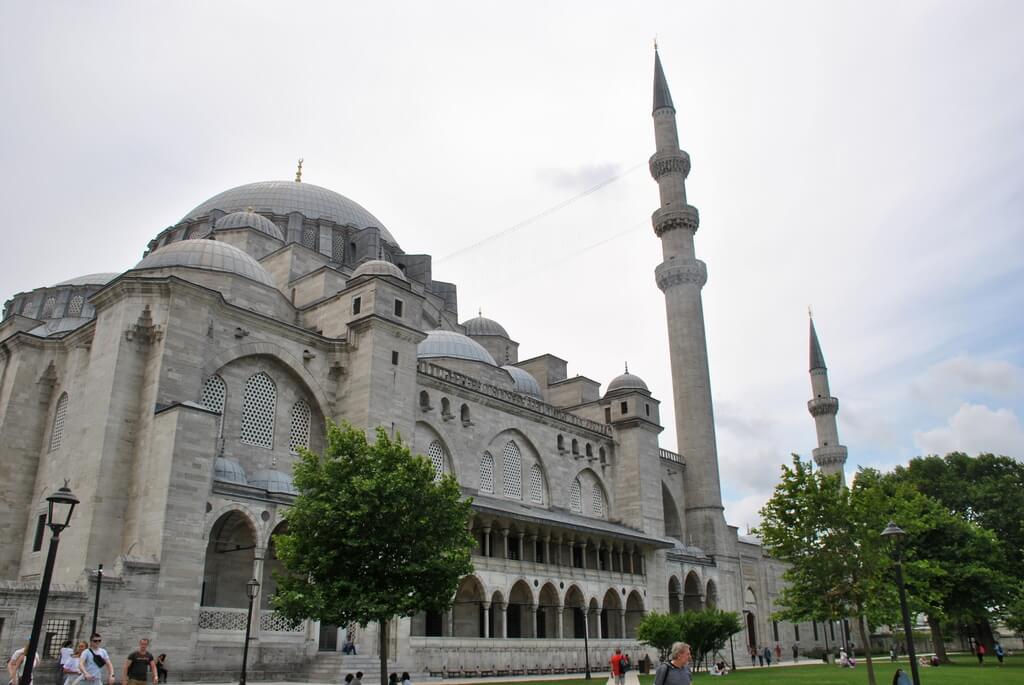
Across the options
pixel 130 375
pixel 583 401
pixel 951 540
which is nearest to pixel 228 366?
pixel 130 375

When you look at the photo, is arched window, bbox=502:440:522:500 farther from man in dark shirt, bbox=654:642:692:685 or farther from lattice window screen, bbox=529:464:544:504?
man in dark shirt, bbox=654:642:692:685

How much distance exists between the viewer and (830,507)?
19125 mm

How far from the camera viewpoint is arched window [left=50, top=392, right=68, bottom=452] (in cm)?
2498

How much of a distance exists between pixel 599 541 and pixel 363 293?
603 inches

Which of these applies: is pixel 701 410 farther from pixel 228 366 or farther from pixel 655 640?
pixel 228 366

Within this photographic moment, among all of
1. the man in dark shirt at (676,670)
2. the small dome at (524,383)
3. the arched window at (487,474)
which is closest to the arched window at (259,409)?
the arched window at (487,474)

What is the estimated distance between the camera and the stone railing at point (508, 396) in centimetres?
3162

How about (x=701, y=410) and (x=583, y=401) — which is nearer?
(x=701, y=410)

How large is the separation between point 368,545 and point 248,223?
892 inches

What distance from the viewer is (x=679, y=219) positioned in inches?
1780

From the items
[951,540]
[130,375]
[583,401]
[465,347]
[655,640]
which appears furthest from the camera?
[583,401]

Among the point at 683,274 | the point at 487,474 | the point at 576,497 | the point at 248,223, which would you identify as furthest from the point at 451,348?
the point at 683,274

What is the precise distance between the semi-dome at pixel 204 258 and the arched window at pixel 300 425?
185 inches

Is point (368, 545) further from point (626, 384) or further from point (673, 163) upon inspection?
point (673, 163)
